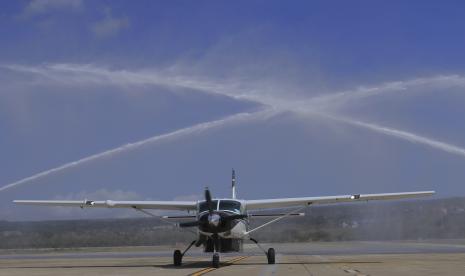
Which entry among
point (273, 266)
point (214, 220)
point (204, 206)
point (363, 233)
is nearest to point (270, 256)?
point (273, 266)

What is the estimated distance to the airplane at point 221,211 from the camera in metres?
30.9

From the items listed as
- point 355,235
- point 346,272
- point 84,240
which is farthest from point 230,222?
point 84,240

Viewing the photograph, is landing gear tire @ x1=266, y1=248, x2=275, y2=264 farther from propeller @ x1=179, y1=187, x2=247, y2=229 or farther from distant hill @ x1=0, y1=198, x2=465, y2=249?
distant hill @ x1=0, y1=198, x2=465, y2=249

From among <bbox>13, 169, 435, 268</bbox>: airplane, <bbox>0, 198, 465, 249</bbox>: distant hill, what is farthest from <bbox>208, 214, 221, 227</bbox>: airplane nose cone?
<bbox>0, 198, 465, 249</bbox>: distant hill

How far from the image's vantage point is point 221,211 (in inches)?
1235

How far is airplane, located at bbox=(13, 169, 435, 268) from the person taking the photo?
3092cm

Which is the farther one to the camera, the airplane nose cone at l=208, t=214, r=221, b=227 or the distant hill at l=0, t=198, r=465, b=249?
the distant hill at l=0, t=198, r=465, b=249

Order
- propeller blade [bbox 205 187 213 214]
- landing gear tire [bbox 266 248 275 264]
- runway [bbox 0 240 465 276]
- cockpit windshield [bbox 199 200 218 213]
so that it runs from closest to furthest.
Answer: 1. runway [bbox 0 240 465 276]
2. propeller blade [bbox 205 187 213 214]
3. cockpit windshield [bbox 199 200 218 213]
4. landing gear tire [bbox 266 248 275 264]

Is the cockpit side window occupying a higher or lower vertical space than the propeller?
higher

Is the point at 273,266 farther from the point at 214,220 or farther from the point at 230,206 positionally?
the point at 230,206

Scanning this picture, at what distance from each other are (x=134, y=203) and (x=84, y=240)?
184 feet

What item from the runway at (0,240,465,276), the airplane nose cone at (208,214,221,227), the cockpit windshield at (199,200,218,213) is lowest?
the runway at (0,240,465,276)

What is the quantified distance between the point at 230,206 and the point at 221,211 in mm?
831

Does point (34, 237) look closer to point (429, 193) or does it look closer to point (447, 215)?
point (447, 215)
